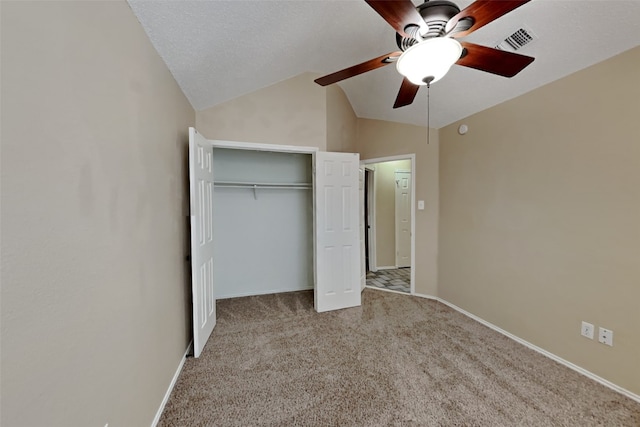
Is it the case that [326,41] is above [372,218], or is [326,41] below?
above

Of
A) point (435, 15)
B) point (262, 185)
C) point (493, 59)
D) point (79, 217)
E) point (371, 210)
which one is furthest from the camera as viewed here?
point (371, 210)

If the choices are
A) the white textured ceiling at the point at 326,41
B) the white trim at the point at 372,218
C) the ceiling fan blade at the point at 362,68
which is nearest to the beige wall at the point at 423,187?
the white textured ceiling at the point at 326,41

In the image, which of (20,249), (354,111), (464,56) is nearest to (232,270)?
(354,111)

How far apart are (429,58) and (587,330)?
2.41 m

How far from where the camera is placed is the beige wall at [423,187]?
3695 mm

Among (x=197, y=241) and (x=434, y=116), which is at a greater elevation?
(x=434, y=116)

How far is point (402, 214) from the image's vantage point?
5.45 meters

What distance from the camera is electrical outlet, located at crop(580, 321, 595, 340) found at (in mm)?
2070

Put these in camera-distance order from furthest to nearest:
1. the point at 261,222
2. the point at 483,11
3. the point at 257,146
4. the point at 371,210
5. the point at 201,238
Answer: the point at 371,210, the point at 261,222, the point at 257,146, the point at 201,238, the point at 483,11

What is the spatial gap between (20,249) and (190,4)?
1453 mm

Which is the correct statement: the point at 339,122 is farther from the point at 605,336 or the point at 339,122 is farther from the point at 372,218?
the point at 605,336

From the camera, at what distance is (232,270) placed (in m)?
3.79

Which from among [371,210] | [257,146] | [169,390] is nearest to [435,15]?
[257,146]

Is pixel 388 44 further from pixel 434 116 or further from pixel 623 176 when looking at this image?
pixel 623 176
